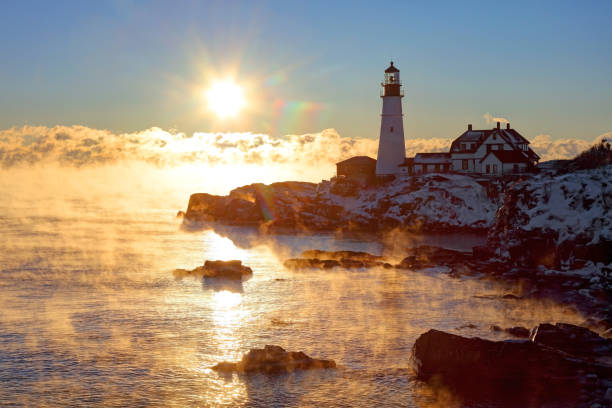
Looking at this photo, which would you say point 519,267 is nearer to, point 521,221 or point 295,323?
point 521,221

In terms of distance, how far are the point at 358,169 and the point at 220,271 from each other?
52.5 m

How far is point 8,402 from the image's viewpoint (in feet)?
57.3

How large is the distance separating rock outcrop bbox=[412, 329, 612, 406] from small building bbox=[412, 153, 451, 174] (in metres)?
64.8

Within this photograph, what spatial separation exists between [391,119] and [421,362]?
64238 mm

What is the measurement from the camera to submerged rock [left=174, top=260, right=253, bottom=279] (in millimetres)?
40719

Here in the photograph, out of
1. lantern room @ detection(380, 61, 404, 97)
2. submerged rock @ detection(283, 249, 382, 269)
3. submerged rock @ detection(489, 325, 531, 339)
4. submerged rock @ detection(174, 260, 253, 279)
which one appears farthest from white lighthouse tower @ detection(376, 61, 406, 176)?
submerged rock @ detection(489, 325, 531, 339)

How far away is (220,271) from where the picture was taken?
1608 inches

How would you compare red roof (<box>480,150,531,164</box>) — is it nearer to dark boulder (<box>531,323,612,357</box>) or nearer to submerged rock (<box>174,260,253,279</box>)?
submerged rock (<box>174,260,253,279</box>)

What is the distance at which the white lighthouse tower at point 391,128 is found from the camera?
80062mm

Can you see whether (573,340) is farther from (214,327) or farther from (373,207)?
(373,207)

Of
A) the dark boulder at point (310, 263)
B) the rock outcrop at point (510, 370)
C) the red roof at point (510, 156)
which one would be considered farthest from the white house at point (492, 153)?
the rock outcrop at point (510, 370)

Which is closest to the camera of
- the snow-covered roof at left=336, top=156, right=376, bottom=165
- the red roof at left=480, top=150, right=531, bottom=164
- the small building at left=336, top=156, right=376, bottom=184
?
the red roof at left=480, top=150, right=531, bottom=164

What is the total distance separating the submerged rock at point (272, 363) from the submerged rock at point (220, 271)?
783 inches

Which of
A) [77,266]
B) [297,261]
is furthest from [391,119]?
[77,266]
